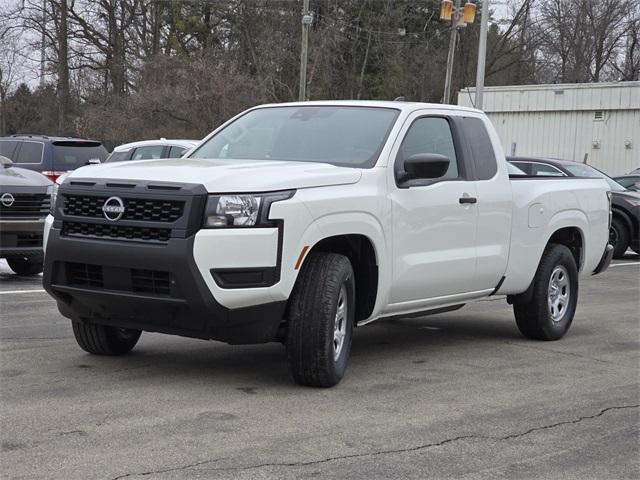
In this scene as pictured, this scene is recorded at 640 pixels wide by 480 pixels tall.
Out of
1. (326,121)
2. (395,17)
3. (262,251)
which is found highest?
(395,17)

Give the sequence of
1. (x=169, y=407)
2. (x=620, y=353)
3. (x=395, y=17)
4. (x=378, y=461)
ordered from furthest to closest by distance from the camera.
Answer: (x=395, y=17)
(x=620, y=353)
(x=169, y=407)
(x=378, y=461)

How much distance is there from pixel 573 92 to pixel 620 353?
91.0 ft

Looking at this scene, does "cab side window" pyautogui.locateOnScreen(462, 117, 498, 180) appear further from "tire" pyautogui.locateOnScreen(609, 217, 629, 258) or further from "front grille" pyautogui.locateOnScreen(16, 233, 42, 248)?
"tire" pyautogui.locateOnScreen(609, 217, 629, 258)

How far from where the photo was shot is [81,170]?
22.2 feet

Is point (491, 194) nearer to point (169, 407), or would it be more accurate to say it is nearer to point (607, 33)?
point (169, 407)

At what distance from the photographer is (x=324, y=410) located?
6.06m

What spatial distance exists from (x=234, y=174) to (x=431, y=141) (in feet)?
6.69

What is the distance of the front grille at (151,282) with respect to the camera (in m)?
6.14

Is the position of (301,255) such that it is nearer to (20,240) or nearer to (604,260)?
(604,260)

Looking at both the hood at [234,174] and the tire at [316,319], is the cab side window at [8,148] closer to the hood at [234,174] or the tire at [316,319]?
the hood at [234,174]

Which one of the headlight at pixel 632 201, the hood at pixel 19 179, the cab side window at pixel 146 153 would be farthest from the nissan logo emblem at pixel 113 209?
the headlight at pixel 632 201

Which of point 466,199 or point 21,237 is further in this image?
point 21,237

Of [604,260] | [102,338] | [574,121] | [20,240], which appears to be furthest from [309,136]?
[574,121]

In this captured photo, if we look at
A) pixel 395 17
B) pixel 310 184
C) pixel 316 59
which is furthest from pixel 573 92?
pixel 310 184
